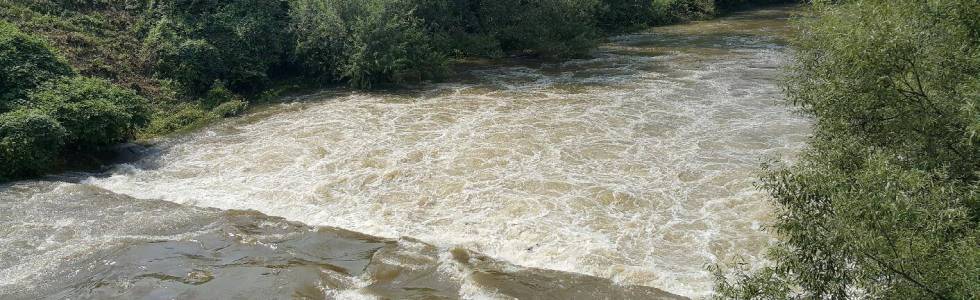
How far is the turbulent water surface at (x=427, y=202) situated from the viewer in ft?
34.6

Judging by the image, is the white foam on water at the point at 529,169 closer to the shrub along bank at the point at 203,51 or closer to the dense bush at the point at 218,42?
the shrub along bank at the point at 203,51

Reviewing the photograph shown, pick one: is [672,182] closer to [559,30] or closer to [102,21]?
[559,30]

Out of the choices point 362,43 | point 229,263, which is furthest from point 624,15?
point 229,263

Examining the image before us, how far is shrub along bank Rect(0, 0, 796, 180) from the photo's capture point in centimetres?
Answer: 1694

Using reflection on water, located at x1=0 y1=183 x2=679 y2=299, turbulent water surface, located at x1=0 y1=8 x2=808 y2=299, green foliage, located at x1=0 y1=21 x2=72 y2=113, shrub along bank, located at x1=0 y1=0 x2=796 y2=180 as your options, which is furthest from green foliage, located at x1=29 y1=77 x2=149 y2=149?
reflection on water, located at x1=0 y1=183 x2=679 y2=299

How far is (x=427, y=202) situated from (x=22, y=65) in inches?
459

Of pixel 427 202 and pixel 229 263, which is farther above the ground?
pixel 229 263

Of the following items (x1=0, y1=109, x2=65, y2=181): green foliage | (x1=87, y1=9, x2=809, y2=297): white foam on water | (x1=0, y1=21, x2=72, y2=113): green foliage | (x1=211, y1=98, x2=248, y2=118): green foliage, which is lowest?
(x1=87, y1=9, x2=809, y2=297): white foam on water

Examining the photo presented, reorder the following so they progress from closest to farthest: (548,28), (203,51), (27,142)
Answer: (27,142)
(203,51)
(548,28)

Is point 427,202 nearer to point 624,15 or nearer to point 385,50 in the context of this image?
point 385,50

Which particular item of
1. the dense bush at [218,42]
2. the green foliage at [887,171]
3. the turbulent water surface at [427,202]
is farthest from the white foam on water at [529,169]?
the green foliage at [887,171]

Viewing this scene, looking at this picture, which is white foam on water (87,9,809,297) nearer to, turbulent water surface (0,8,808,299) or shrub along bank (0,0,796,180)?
turbulent water surface (0,8,808,299)

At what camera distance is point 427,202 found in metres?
13.7

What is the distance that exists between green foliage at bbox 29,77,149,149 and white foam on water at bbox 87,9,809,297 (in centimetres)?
122
